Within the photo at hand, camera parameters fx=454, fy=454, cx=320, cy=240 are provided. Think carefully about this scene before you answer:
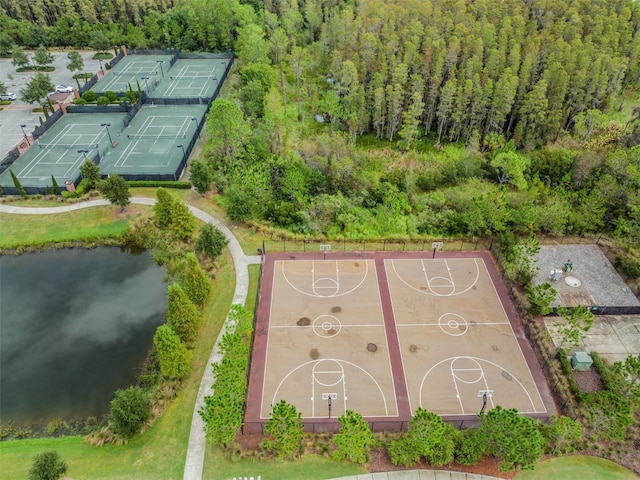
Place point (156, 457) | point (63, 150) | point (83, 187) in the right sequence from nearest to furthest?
point (156, 457) → point (83, 187) → point (63, 150)

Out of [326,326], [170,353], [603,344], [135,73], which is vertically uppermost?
[135,73]

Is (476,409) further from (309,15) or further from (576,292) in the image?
(309,15)

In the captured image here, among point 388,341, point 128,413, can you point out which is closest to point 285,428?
point 128,413

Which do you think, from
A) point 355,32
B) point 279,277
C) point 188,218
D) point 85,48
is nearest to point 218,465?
point 279,277

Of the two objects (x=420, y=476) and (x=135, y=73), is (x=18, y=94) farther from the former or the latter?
(x=420, y=476)

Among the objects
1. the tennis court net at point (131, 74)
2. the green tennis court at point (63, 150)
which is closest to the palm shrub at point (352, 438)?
the green tennis court at point (63, 150)
